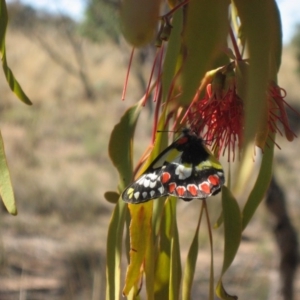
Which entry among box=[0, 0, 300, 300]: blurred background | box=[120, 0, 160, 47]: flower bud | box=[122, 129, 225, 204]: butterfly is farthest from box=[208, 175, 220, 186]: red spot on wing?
box=[0, 0, 300, 300]: blurred background

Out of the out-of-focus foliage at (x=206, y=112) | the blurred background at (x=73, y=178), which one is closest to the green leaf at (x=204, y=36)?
the out-of-focus foliage at (x=206, y=112)

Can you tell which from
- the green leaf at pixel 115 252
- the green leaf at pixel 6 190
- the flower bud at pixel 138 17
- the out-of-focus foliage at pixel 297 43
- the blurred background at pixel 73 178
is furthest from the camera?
the out-of-focus foliage at pixel 297 43

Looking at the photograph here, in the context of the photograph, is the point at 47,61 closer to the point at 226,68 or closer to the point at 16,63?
the point at 16,63

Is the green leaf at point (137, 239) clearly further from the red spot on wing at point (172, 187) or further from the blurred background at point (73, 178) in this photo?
the blurred background at point (73, 178)

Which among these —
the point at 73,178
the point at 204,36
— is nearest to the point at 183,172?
the point at 204,36

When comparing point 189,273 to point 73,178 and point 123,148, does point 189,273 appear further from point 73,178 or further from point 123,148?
point 73,178

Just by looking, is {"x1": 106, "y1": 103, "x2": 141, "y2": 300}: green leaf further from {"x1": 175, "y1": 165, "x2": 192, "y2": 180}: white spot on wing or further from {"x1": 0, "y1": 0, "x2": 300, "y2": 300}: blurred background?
{"x1": 0, "y1": 0, "x2": 300, "y2": 300}: blurred background
